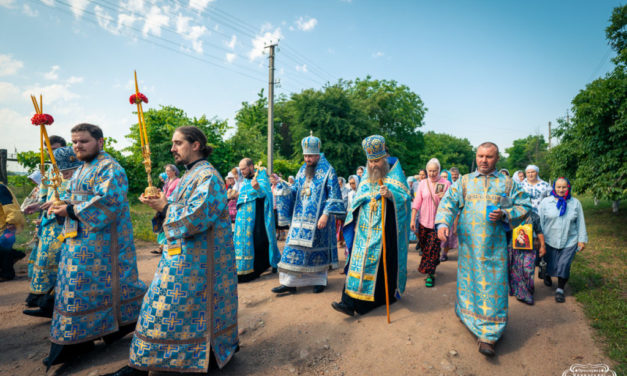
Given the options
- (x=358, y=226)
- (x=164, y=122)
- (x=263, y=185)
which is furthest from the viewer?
(x=164, y=122)

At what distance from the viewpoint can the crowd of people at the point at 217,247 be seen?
2.67m

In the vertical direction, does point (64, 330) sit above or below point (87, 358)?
above

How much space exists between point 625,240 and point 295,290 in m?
10.6

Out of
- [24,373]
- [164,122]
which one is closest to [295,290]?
[24,373]

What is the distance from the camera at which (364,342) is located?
3682 millimetres

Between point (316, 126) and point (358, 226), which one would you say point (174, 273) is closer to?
point (358, 226)

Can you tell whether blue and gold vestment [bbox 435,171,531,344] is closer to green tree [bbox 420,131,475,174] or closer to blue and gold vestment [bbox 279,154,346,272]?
blue and gold vestment [bbox 279,154,346,272]

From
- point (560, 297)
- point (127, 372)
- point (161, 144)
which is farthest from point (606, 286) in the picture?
point (161, 144)

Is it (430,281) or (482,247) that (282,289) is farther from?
(482,247)

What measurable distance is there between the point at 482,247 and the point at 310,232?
2.41 meters

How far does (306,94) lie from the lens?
2745 cm

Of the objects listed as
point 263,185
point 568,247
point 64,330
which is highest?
point 263,185

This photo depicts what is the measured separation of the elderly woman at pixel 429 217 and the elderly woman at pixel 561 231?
184 centimetres

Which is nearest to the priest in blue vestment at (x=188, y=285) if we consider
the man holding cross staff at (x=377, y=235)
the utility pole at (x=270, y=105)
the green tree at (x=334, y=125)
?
the man holding cross staff at (x=377, y=235)
